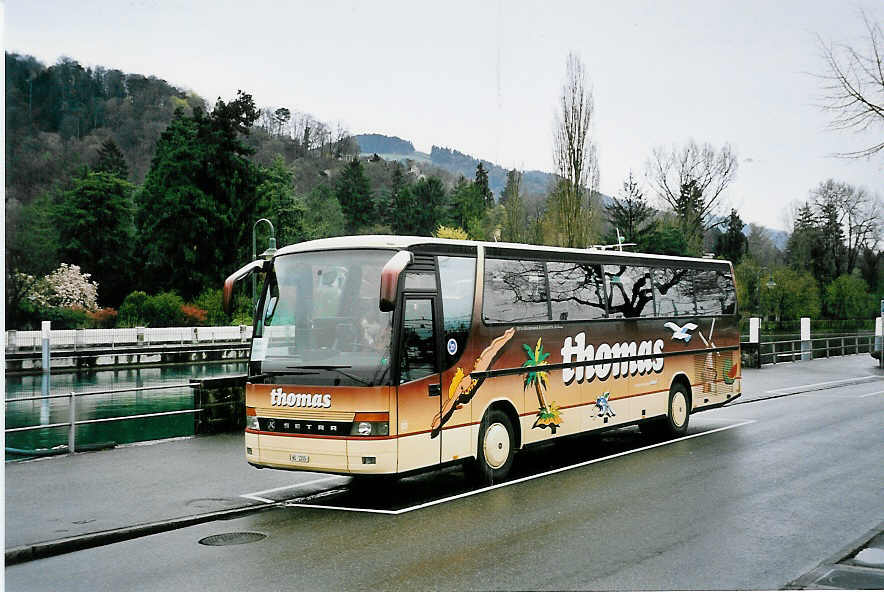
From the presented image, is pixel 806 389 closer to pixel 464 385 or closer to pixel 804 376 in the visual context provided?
pixel 804 376

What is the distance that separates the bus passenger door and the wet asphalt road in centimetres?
72

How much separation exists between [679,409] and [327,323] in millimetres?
9083

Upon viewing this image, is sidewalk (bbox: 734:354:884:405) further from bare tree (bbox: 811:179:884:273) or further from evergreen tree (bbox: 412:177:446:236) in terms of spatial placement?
evergreen tree (bbox: 412:177:446:236)

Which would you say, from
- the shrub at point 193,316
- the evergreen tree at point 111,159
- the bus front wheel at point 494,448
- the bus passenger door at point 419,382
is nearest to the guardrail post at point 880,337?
the bus front wheel at point 494,448

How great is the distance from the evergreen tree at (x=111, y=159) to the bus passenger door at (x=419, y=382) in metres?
91.6

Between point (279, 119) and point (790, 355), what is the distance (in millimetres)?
121732

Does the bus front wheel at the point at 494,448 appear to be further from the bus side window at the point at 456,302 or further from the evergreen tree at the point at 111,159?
the evergreen tree at the point at 111,159

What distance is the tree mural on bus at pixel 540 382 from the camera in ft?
44.3

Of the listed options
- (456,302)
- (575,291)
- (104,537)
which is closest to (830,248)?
(575,291)

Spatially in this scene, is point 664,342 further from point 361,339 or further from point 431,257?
point 361,339

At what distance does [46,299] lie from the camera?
227 feet

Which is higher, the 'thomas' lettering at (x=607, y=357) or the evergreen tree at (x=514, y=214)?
the evergreen tree at (x=514, y=214)

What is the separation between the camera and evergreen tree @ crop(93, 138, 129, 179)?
97.9m

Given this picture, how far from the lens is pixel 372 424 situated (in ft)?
35.4
